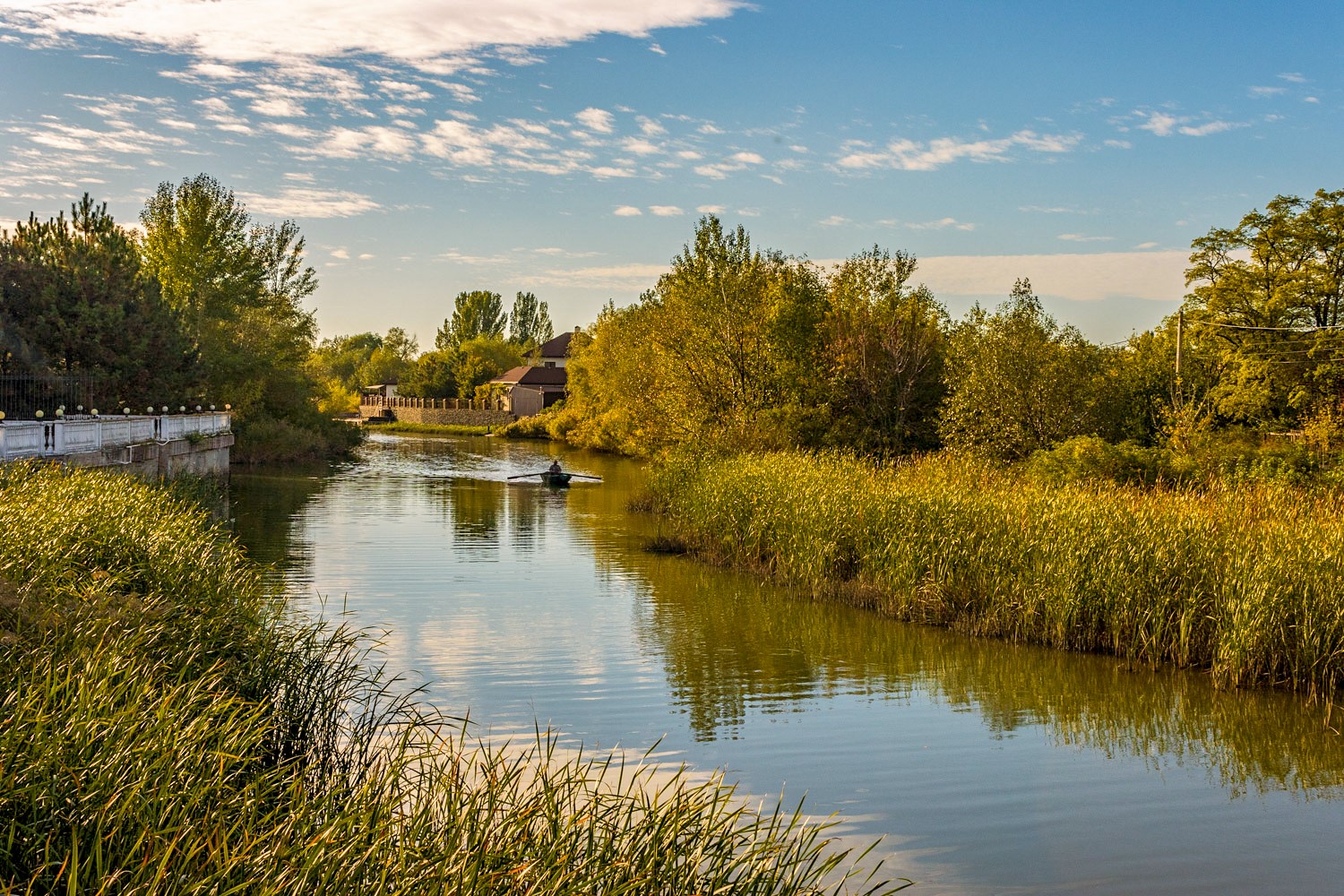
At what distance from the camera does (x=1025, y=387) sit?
28344 mm

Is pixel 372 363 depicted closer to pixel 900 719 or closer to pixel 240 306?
pixel 240 306

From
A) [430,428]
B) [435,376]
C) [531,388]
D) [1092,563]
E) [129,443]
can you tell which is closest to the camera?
[1092,563]

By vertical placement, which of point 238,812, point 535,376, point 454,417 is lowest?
point 238,812

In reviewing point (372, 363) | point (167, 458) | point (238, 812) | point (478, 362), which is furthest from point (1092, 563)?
point (372, 363)

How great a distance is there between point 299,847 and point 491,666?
8.72 m

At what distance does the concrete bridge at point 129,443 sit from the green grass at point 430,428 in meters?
50.7

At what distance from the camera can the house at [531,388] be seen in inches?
3605

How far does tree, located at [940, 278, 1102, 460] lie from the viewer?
92.0ft

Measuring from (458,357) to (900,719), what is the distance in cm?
9679

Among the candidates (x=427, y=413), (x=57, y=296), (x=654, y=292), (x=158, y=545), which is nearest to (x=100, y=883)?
(x=158, y=545)

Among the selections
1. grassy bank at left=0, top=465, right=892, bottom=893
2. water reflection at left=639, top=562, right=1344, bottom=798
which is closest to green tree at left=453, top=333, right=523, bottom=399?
water reflection at left=639, top=562, right=1344, bottom=798

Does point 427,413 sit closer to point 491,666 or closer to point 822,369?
point 822,369

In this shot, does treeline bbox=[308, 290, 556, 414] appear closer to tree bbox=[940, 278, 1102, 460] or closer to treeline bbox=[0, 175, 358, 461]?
treeline bbox=[0, 175, 358, 461]

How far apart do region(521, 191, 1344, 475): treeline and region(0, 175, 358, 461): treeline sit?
1585 centimetres
